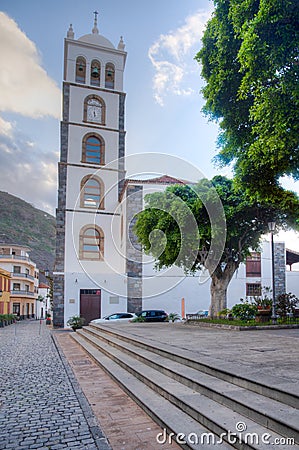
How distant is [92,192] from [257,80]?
70.0 feet

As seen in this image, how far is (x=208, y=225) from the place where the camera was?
50.7ft

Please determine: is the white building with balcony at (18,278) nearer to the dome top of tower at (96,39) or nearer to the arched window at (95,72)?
the arched window at (95,72)

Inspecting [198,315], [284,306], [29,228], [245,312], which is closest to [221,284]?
[245,312]

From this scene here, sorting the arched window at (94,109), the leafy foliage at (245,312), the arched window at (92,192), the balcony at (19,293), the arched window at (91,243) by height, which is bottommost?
the balcony at (19,293)

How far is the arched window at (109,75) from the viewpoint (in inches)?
1153

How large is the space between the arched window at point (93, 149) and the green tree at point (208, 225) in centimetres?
1171

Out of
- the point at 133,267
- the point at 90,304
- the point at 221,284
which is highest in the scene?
the point at 133,267

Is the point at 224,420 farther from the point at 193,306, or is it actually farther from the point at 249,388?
the point at 193,306

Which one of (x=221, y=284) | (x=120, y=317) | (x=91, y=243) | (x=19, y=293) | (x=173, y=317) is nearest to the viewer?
(x=221, y=284)

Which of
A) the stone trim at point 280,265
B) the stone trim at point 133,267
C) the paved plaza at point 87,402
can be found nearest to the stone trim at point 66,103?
the stone trim at point 133,267

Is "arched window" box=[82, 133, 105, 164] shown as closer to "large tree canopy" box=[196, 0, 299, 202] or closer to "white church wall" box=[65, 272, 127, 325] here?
"white church wall" box=[65, 272, 127, 325]

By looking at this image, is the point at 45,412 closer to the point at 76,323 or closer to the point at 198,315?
the point at 76,323

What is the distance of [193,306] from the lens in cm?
2589

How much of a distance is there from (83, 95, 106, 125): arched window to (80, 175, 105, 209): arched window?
15.4ft
